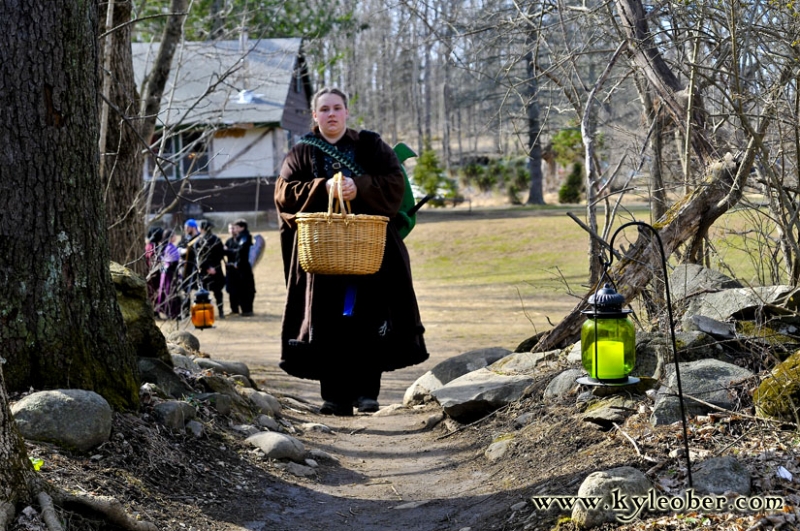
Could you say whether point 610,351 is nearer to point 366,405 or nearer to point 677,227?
point 677,227

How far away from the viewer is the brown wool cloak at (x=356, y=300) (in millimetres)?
7469

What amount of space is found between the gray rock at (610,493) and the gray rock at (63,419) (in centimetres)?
232

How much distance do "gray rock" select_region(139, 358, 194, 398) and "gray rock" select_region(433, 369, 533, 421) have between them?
1975mm

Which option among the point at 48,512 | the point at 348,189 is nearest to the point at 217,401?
the point at 348,189

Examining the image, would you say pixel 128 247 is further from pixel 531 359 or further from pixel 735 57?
pixel 735 57

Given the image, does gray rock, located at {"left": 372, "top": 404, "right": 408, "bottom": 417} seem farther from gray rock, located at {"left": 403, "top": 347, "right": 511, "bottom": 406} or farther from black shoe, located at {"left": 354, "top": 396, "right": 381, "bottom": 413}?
black shoe, located at {"left": 354, "top": 396, "right": 381, "bottom": 413}

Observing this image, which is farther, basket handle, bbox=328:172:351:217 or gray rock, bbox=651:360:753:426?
basket handle, bbox=328:172:351:217

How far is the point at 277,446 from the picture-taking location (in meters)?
6.25

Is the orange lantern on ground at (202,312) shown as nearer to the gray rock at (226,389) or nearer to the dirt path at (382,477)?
the dirt path at (382,477)

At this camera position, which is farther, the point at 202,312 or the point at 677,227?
the point at 202,312

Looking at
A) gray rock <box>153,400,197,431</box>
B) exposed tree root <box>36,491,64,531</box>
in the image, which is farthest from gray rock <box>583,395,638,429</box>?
exposed tree root <box>36,491,64,531</box>

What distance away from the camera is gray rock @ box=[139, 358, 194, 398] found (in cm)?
642

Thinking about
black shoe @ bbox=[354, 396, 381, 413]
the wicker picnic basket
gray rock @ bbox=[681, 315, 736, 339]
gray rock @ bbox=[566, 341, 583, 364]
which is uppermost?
the wicker picnic basket

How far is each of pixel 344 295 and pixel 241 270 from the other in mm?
10926
